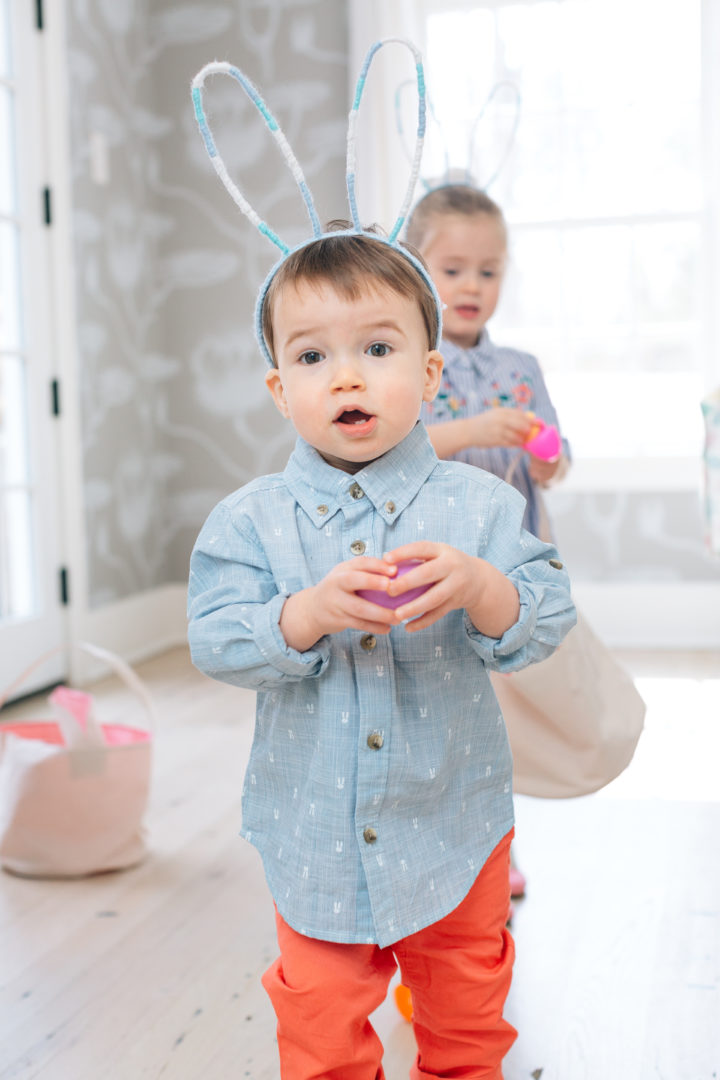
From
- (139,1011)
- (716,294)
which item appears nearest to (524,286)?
(716,294)

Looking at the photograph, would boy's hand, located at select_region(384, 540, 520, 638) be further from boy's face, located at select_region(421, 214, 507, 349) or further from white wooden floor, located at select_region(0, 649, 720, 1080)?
boy's face, located at select_region(421, 214, 507, 349)

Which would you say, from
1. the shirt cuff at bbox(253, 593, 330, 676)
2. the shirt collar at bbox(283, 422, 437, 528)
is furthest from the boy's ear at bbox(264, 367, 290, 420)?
the shirt cuff at bbox(253, 593, 330, 676)

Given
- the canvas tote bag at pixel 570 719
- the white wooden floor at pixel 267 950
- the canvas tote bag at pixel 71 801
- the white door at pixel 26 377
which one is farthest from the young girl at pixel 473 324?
the white door at pixel 26 377

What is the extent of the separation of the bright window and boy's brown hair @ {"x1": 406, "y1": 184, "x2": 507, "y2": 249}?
2.12 metres

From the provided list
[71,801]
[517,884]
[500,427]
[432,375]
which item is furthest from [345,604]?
[71,801]

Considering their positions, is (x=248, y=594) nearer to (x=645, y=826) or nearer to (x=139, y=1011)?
→ (x=139, y=1011)

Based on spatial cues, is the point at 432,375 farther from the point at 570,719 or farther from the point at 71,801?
the point at 71,801

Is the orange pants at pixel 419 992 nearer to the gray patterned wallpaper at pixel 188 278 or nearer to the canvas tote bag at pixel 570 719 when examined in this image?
the canvas tote bag at pixel 570 719

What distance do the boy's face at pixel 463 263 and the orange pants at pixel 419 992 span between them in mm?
821

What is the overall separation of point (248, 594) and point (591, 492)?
292cm

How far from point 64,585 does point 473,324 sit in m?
2.05

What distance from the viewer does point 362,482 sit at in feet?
3.05

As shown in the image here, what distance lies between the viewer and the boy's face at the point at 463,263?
60.3 inches

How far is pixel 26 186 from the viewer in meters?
3.05
